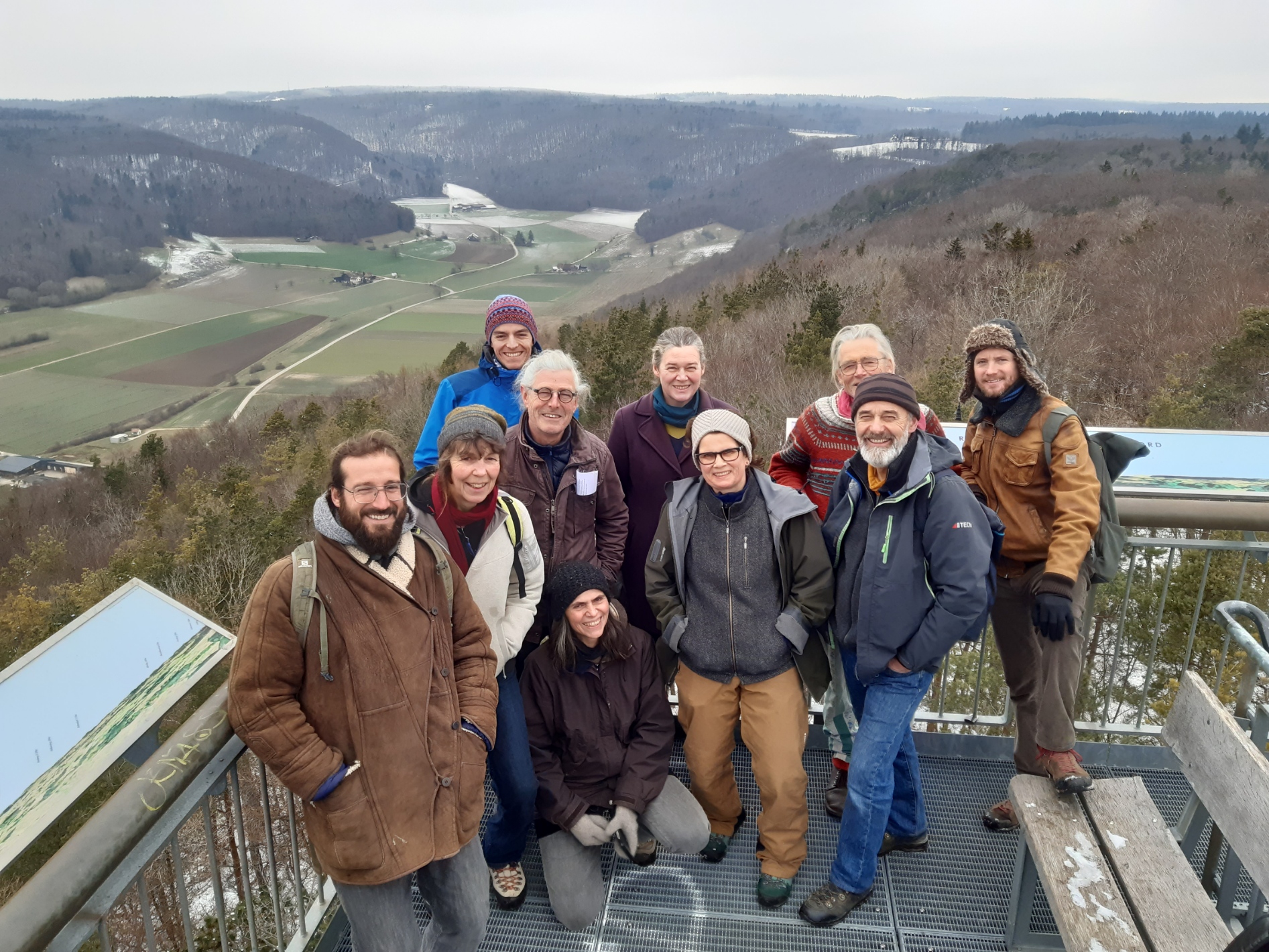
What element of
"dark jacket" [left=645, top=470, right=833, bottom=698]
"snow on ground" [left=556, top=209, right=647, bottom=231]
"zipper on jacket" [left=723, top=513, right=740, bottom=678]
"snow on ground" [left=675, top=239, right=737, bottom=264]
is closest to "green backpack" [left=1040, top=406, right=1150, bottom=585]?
"dark jacket" [left=645, top=470, right=833, bottom=698]

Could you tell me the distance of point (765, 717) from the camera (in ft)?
10.2

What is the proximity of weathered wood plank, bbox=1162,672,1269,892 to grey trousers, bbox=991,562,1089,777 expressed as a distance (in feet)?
1.38

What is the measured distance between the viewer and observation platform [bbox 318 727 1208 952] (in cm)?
295

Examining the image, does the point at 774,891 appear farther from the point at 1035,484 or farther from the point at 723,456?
the point at 1035,484

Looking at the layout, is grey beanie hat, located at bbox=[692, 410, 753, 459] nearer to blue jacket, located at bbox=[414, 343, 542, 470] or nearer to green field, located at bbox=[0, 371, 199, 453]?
blue jacket, located at bbox=[414, 343, 542, 470]

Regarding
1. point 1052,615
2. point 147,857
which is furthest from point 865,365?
point 147,857

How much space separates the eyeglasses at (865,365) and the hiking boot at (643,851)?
204cm

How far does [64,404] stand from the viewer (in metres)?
104

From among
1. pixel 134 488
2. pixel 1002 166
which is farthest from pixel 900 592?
pixel 1002 166

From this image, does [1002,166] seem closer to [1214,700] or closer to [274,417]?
[274,417]

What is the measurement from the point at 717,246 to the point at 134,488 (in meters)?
112

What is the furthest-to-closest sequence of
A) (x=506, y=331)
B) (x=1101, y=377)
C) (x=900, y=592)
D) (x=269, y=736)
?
(x=1101, y=377)
(x=506, y=331)
(x=900, y=592)
(x=269, y=736)

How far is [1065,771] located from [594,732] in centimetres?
172

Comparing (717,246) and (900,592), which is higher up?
(900,592)
